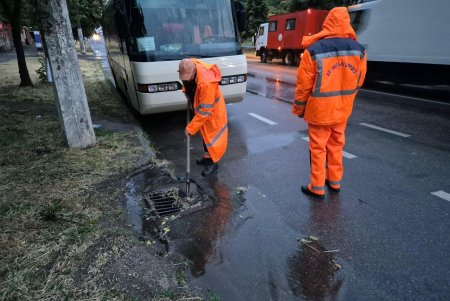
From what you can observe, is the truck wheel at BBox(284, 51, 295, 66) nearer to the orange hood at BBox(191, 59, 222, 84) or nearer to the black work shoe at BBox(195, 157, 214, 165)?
the black work shoe at BBox(195, 157, 214, 165)

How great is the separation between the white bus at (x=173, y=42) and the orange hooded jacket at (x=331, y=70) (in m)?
2.98

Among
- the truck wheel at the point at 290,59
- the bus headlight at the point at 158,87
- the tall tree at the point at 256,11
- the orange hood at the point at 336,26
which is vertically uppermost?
the tall tree at the point at 256,11

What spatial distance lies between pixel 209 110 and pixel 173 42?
2571 millimetres

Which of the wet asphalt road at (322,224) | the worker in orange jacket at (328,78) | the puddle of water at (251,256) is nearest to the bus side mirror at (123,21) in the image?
the wet asphalt road at (322,224)

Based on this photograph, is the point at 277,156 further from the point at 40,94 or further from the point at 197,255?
the point at 40,94

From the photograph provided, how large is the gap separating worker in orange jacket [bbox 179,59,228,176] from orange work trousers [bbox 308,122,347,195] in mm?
1155

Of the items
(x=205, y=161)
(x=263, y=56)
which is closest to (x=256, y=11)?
(x=263, y=56)

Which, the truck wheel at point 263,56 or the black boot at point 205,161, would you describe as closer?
the black boot at point 205,161

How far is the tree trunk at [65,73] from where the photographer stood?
4.38 meters

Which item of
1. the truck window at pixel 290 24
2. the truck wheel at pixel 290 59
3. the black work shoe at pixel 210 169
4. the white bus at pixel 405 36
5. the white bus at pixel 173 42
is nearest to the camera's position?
the black work shoe at pixel 210 169

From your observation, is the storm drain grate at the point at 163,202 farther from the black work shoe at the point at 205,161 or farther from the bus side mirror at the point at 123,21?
the bus side mirror at the point at 123,21

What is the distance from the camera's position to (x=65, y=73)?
4.63 metres

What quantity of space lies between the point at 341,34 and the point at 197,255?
2521mm

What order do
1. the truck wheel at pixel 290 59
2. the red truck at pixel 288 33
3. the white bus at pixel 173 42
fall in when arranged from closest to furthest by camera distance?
1. the white bus at pixel 173 42
2. the red truck at pixel 288 33
3. the truck wheel at pixel 290 59
